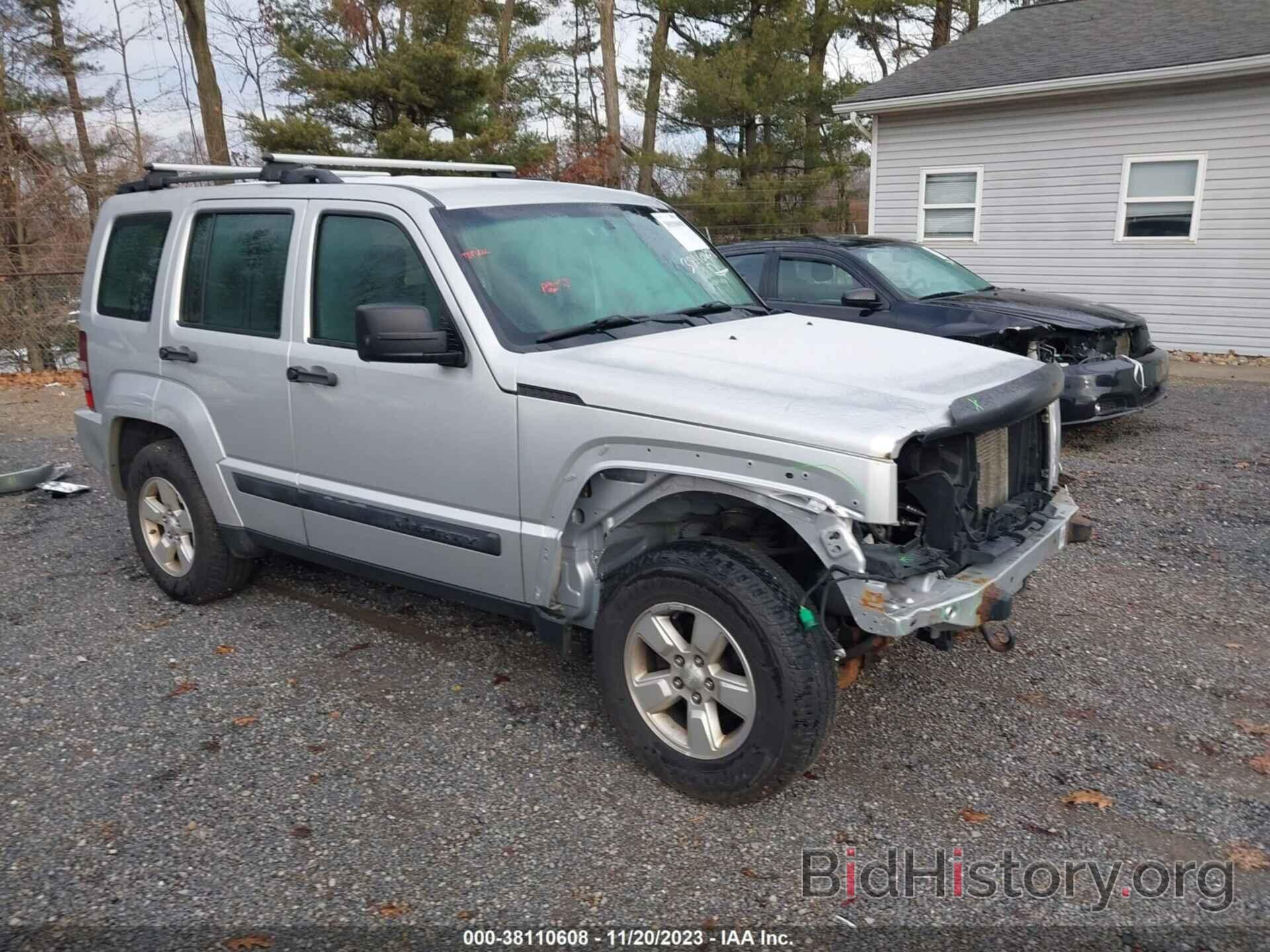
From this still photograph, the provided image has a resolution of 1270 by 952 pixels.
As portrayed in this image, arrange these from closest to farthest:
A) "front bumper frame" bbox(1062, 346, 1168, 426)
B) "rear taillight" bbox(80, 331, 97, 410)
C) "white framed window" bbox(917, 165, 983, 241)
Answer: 1. "rear taillight" bbox(80, 331, 97, 410)
2. "front bumper frame" bbox(1062, 346, 1168, 426)
3. "white framed window" bbox(917, 165, 983, 241)

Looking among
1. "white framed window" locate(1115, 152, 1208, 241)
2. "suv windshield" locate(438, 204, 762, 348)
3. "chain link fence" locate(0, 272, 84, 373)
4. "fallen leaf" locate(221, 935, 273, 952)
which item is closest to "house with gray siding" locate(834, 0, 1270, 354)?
"white framed window" locate(1115, 152, 1208, 241)

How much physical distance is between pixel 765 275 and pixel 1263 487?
398 centimetres

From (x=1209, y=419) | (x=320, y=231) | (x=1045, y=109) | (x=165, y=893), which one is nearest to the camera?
(x=165, y=893)

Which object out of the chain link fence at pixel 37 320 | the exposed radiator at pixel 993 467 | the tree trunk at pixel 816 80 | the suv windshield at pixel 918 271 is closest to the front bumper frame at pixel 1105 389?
the suv windshield at pixel 918 271

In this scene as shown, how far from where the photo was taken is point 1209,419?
9.07 m

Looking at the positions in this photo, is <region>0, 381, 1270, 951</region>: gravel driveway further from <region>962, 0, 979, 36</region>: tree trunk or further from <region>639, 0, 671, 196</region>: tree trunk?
<region>962, 0, 979, 36</region>: tree trunk

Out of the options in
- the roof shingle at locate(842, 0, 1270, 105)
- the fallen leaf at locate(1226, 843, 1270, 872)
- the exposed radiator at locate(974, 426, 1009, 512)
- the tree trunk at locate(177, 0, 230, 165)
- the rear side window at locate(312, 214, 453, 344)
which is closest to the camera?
the fallen leaf at locate(1226, 843, 1270, 872)

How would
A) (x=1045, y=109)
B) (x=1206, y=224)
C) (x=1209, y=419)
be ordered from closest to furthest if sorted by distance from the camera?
1. (x=1209, y=419)
2. (x=1206, y=224)
3. (x=1045, y=109)

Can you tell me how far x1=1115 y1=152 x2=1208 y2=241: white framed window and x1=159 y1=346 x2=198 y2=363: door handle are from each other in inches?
507

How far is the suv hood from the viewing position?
2.89 metres

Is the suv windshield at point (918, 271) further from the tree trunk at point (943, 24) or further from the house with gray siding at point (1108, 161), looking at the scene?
the tree trunk at point (943, 24)

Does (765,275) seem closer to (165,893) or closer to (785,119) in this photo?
→ (165,893)

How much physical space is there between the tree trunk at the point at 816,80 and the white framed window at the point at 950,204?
25.5ft

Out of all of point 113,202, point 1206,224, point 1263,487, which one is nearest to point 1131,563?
point 1263,487
